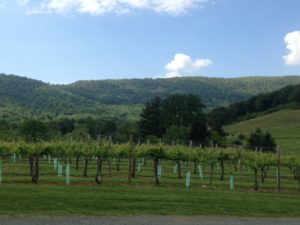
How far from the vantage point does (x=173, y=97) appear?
129 m

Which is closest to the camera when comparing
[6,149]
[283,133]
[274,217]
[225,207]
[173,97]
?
[274,217]

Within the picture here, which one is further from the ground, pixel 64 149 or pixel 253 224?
pixel 64 149

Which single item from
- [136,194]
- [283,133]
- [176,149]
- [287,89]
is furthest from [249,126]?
[136,194]

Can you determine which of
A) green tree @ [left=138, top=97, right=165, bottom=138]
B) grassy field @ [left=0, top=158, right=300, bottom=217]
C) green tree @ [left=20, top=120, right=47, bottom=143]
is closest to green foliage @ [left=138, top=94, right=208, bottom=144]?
green tree @ [left=138, top=97, right=165, bottom=138]

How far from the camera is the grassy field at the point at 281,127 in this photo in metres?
106

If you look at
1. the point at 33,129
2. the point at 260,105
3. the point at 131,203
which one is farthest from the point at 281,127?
the point at 131,203

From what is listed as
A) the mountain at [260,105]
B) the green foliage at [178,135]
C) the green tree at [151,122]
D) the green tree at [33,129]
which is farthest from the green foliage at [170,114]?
the green tree at [33,129]

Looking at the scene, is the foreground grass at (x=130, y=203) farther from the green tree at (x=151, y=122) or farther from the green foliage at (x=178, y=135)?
the green tree at (x=151, y=122)

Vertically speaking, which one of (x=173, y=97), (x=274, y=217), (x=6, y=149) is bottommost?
(x=274, y=217)

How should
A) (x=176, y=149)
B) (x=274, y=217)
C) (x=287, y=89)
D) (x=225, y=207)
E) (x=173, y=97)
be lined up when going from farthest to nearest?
1. (x=287, y=89)
2. (x=173, y=97)
3. (x=176, y=149)
4. (x=225, y=207)
5. (x=274, y=217)

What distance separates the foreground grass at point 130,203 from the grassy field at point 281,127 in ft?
244

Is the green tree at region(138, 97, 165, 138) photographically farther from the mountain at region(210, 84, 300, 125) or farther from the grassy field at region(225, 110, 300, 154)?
the mountain at region(210, 84, 300, 125)

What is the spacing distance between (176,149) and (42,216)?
69.2ft

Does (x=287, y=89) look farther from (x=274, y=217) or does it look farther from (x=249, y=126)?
(x=274, y=217)
